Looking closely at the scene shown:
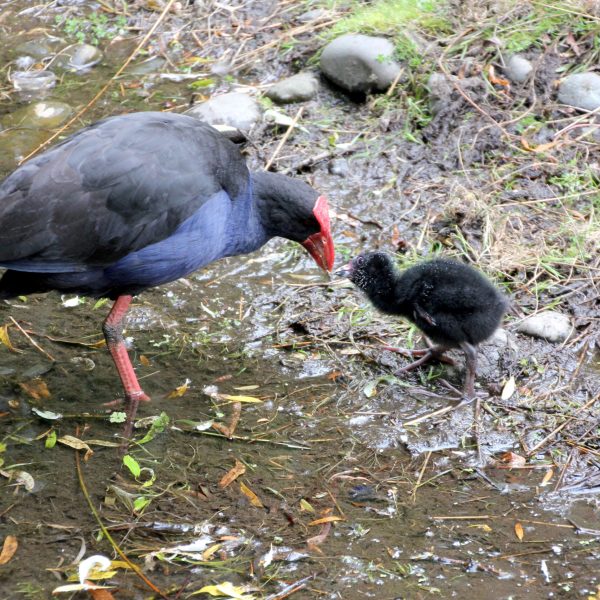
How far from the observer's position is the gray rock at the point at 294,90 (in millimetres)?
7172

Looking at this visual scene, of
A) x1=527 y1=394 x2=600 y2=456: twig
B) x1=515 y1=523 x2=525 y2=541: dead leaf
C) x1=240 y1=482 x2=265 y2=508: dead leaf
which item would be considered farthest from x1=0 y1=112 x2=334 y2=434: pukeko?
x1=515 y1=523 x2=525 y2=541: dead leaf

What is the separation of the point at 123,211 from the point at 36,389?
1.20 metres

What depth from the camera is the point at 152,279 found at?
16.0 feet

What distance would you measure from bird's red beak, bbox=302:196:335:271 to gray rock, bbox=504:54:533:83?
248cm

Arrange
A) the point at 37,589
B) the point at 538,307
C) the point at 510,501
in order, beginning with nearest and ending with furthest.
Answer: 1. the point at 37,589
2. the point at 510,501
3. the point at 538,307

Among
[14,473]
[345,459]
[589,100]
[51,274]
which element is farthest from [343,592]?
[589,100]

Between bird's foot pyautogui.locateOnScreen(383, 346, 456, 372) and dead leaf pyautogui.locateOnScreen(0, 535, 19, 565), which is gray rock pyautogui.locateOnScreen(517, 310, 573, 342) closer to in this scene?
bird's foot pyautogui.locateOnScreen(383, 346, 456, 372)

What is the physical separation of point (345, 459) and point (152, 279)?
1365 mm

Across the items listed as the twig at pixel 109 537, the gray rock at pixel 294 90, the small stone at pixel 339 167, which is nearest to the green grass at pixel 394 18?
the gray rock at pixel 294 90

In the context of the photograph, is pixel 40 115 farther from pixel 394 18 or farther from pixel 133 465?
pixel 133 465

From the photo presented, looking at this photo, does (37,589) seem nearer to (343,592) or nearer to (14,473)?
(14,473)

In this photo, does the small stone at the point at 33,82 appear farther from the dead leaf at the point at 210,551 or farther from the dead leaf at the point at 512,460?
the dead leaf at the point at 512,460

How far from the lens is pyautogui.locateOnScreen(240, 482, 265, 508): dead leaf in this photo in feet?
14.3

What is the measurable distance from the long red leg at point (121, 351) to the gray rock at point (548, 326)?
7.29 feet
